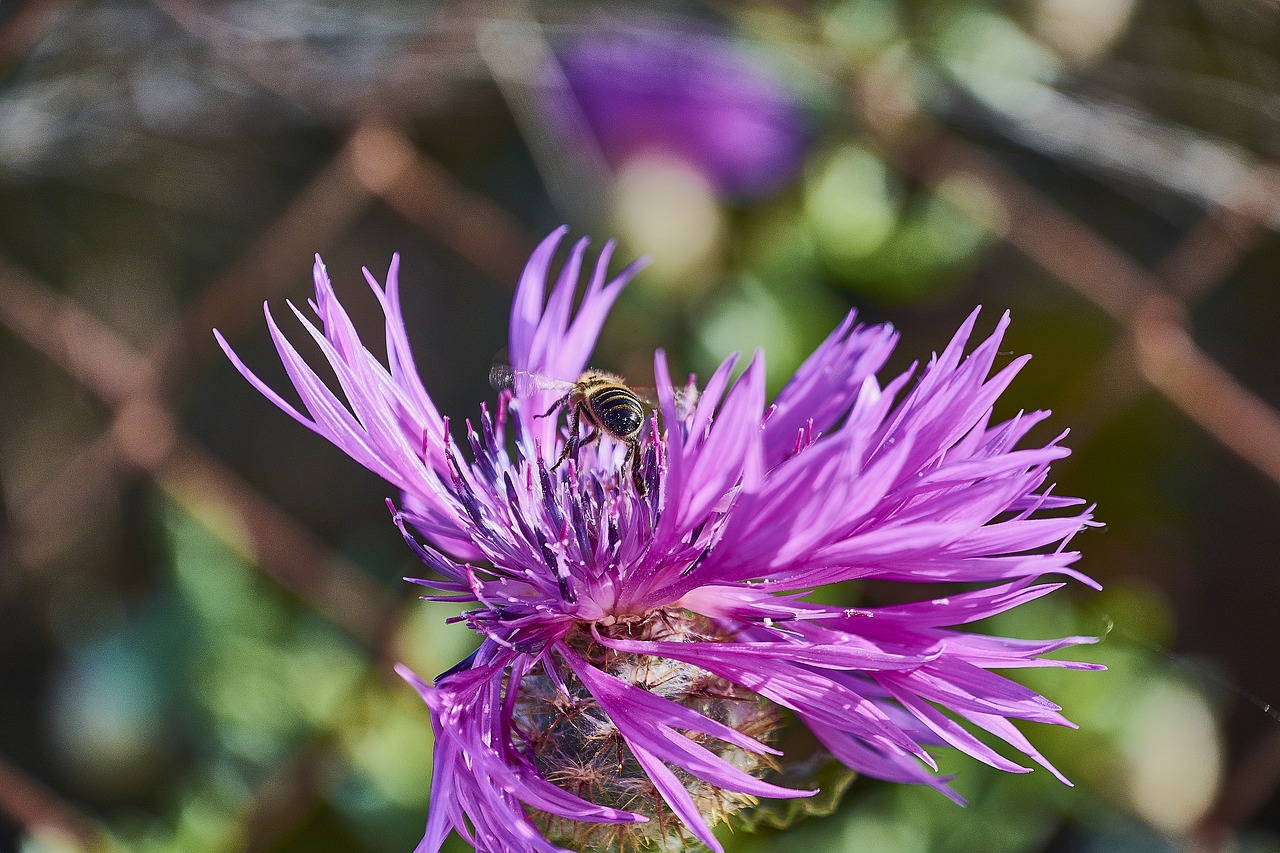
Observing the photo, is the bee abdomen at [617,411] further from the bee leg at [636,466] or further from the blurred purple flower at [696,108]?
the blurred purple flower at [696,108]

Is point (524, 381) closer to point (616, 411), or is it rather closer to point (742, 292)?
point (616, 411)

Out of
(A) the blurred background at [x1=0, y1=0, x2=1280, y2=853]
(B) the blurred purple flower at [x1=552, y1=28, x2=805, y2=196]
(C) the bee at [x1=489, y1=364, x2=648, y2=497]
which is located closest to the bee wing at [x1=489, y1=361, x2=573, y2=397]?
(C) the bee at [x1=489, y1=364, x2=648, y2=497]

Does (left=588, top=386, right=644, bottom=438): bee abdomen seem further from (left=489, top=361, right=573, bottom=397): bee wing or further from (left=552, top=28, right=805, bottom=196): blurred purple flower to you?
(left=552, top=28, right=805, bottom=196): blurred purple flower

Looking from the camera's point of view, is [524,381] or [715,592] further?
[524,381]

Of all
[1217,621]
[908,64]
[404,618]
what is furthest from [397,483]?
[1217,621]

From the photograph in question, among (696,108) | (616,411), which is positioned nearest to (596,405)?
(616,411)

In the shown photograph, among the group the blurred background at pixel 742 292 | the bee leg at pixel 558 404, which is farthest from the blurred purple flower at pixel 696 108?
the bee leg at pixel 558 404
